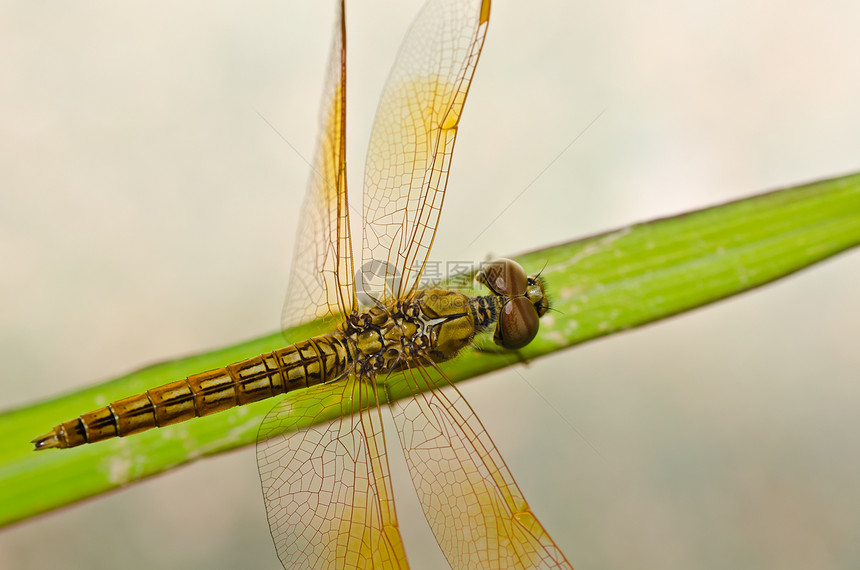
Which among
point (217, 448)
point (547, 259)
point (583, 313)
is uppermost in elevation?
point (547, 259)

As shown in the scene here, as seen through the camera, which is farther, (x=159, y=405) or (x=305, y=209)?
(x=305, y=209)

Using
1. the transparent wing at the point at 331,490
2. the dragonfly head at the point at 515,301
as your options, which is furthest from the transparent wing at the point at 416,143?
the transparent wing at the point at 331,490

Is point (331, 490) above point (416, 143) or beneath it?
beneath

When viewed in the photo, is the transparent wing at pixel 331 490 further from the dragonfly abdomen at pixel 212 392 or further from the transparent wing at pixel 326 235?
the transparent wing at pixel 326 235

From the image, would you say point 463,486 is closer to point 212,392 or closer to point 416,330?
point 416,330

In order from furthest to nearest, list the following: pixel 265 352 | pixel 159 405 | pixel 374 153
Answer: pixel 374 153, pixel 265 352, pixel 159 405

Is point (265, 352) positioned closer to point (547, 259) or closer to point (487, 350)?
point (487, 350)

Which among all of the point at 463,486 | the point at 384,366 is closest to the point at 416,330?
A: the point at 384,366

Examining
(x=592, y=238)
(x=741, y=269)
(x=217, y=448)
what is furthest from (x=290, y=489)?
(x=741, y=269)
